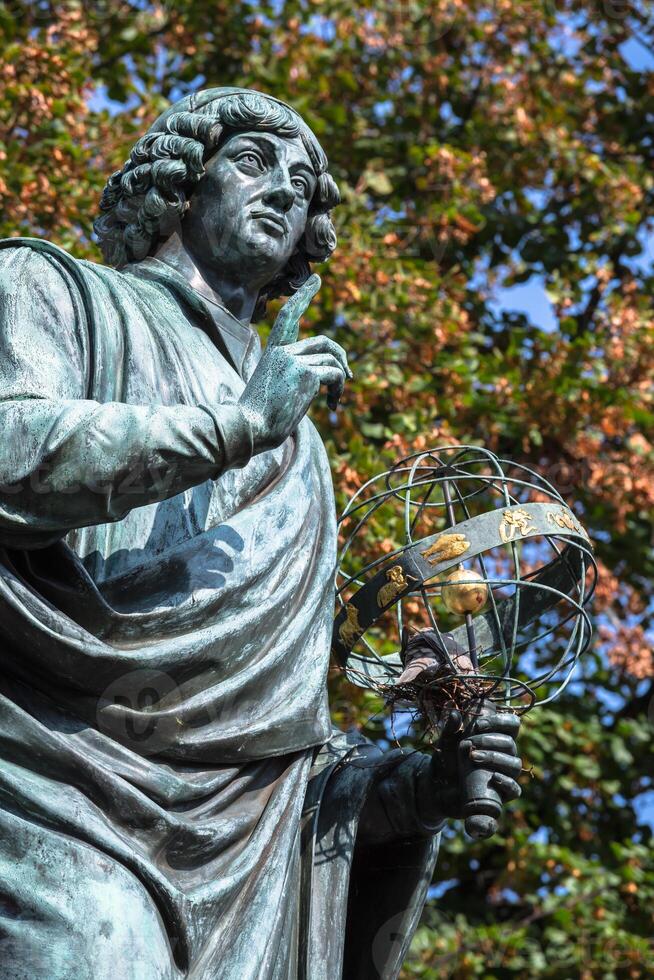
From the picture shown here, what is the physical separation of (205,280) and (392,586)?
3.57 feet

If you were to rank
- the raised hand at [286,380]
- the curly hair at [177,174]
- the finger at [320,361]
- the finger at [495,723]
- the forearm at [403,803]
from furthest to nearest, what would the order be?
the curly hair at [177,174] < the forearm at [403,803] < the finger at [495,723] < the finger at [320,361] < the raised hand at [286,380]

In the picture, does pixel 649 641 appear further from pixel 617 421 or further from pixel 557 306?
pixel 557 306

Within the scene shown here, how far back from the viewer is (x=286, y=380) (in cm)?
437

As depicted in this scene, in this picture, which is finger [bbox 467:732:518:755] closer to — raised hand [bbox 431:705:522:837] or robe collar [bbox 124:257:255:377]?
raised hand [bbox 431:705:522:837]

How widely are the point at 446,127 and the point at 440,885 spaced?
5.31m

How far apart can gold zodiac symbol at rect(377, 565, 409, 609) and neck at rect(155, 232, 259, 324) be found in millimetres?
976

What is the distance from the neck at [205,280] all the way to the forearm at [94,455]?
3.52 ft

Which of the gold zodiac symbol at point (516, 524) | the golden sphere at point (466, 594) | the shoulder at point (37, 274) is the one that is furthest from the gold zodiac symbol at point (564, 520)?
the shoulder at point (37, 274)

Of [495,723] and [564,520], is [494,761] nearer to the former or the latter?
Answer: [495,723]

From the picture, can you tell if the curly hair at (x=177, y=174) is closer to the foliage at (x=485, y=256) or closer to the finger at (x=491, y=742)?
the finger at (x=491, y=742)

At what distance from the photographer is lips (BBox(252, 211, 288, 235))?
5.22 metres

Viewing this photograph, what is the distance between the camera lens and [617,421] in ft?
39.4

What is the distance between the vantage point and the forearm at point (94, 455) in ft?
13.7

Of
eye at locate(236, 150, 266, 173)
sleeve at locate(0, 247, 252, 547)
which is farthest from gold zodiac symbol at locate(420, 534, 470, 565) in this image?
eye at locate(236, 150, 266, 173)
